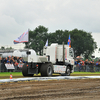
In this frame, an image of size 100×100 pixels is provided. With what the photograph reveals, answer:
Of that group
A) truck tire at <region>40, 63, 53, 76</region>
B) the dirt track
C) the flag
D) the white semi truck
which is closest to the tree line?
the flag

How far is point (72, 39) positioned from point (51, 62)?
64.0 m

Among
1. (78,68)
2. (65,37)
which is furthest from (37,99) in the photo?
(65,37)

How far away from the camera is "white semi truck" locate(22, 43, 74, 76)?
19.3 meters

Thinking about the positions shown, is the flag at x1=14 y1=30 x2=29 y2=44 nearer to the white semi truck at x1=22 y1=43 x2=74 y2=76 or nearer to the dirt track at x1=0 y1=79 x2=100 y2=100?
the white semi truck at x1=22 y1=43 x2=74 y2=76

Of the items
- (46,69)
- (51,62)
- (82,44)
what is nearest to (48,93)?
(46,69)

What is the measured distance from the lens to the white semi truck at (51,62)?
19.3 meters

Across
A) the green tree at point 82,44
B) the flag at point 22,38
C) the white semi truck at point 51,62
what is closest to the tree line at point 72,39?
the green tree at point 82,44

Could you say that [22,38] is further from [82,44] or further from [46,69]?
[82,44]

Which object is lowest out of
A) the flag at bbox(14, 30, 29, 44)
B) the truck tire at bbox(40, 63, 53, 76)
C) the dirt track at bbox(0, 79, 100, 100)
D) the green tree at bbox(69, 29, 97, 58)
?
the dirt track at bbox(0, 79, 100, 100)

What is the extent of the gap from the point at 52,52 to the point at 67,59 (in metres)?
1.69

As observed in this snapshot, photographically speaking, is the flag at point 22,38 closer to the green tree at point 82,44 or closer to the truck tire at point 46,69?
the truck tire at point 46,69

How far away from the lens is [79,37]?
281ft

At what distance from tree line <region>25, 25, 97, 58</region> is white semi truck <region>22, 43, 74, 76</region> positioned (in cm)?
6004

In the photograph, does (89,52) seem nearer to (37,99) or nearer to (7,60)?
(7,60)
